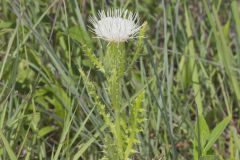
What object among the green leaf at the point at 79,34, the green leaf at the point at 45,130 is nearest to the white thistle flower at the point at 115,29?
the green leaf at the point at 79,34

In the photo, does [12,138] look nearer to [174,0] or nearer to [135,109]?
[135,109]

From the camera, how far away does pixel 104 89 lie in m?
1.31

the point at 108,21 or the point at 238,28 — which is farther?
the point at 238,28

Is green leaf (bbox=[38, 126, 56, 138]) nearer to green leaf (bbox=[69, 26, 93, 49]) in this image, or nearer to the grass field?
the grass field

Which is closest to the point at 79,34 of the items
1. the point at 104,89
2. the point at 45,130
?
the point at 104,89

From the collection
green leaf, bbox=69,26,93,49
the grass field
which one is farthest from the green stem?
green leaf, bbox=69,26,93,49

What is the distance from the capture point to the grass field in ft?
4.34

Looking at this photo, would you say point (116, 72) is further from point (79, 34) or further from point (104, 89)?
point (79, 34)

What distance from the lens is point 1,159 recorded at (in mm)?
1340

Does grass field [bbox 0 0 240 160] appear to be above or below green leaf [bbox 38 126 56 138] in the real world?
above

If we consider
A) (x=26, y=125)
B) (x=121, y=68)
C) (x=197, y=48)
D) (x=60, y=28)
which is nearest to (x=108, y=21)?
(x=121, y=68)

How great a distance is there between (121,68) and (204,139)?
31 centimetres

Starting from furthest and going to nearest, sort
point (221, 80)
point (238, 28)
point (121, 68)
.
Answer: point (221, 80) < point (238, 28) < point (121, 68)

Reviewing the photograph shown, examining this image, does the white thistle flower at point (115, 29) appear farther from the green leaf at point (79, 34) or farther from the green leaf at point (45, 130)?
the green leaf at point (45, 130)
